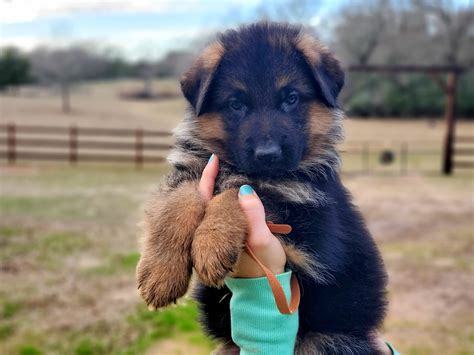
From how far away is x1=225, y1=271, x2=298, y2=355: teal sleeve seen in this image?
2188 millimetres

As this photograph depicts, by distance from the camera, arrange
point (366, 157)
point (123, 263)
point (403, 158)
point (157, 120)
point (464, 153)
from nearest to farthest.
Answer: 1. point (123, 263)
2. point (403, 158)
3. point (464, 153)
4. point (366, 157)
5. point (157, 120)

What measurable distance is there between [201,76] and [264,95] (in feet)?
1.19

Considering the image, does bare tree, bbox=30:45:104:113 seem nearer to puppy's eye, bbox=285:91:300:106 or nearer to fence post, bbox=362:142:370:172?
fence post, bbox=362:142:370:172

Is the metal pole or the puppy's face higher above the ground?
the puppy's face

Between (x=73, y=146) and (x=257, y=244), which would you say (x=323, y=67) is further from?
(x=73, y=146)

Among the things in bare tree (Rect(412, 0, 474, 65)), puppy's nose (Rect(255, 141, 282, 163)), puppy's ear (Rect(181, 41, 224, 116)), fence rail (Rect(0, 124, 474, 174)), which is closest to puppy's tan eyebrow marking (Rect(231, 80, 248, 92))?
puppy's ear (Rect(181, 41, 224, 116))

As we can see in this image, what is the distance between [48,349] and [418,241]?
8.22 metres

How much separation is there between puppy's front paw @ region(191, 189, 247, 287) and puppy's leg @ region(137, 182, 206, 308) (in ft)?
0.19

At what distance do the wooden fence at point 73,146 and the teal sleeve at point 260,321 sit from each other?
2033 centimetres

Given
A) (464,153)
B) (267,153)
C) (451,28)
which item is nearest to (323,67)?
(267,153)

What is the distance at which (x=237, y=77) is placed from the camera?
2.74 metres

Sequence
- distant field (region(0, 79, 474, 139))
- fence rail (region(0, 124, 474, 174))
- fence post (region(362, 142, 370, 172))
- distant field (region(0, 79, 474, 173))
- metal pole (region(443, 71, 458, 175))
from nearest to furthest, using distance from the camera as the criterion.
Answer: metal pole (region(443, 71, 458, 175)) < fence rail (region(0, 124, 474, 174)) < fence post (region(362, 142, 370, 172)) < distant field (region(0, 79, 474, 173)) < distant field (region(0, 79, 474, 139))

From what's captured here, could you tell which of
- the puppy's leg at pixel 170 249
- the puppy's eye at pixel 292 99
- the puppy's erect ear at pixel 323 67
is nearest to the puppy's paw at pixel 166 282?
the puppy's leg at pixel 170 249

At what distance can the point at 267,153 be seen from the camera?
252 cm
